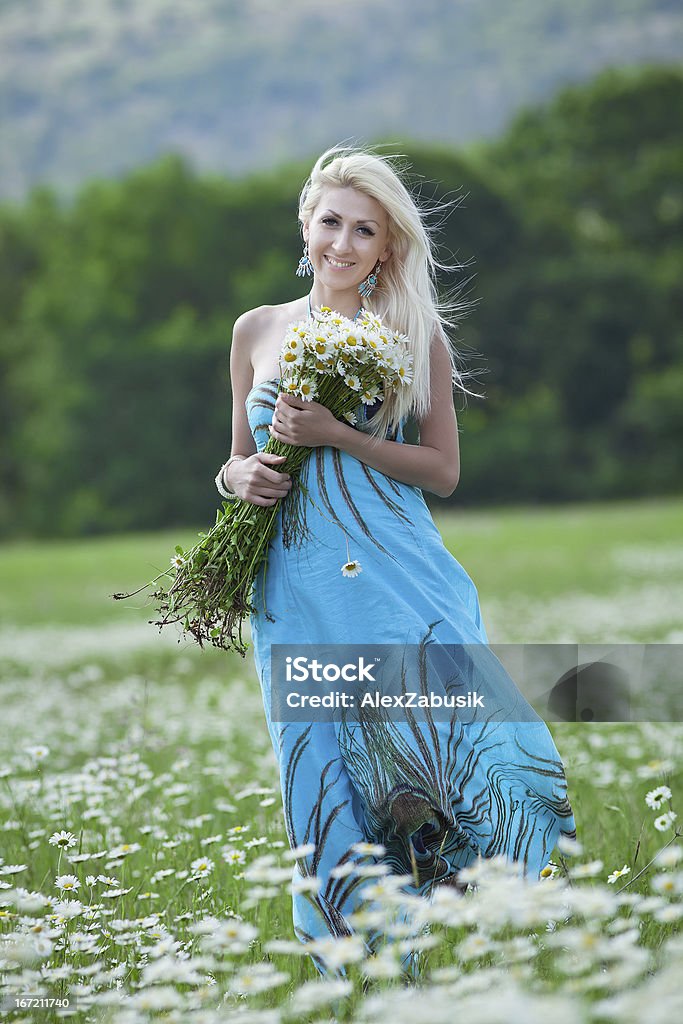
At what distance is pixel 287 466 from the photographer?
3348 millimetres

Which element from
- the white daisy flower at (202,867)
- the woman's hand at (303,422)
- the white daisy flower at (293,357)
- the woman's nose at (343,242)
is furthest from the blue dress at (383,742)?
the woman's nose at (343,242)

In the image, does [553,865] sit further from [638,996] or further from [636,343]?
[636,343]

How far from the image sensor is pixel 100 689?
9594 mm

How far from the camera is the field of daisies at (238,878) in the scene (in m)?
1.97

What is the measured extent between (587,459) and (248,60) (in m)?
35.6

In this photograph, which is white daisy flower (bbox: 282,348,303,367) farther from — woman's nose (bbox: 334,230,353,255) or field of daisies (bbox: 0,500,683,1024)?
field of daisies (bbox: 0,500,683,1024)

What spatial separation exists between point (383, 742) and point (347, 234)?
1469mm

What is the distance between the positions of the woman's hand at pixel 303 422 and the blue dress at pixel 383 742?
11 centimetres

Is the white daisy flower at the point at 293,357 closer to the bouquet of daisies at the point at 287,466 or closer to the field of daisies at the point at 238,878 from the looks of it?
the bouquet of daisies at the point at 287,466

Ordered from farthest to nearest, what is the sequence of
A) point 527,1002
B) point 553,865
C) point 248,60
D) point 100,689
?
point 248,60 → point 100,689 → point 553,865 → point 527,1002

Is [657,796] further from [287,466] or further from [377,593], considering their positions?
[287,466]

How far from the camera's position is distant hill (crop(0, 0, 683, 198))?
53.6 m

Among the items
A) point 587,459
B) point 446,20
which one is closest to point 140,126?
point 446,20

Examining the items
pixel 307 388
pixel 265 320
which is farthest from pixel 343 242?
pixel 307 388
